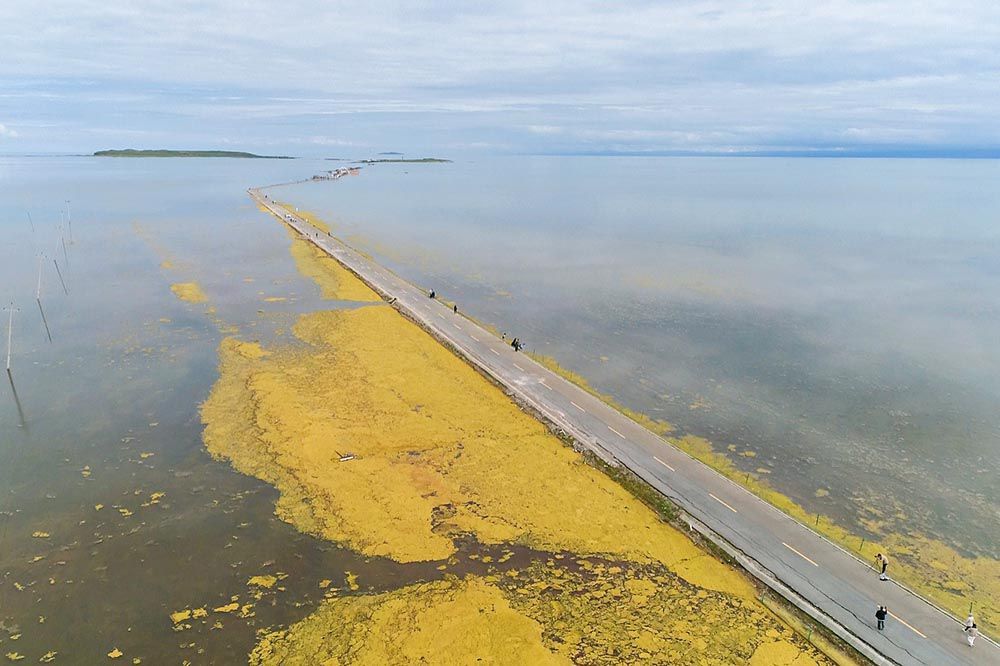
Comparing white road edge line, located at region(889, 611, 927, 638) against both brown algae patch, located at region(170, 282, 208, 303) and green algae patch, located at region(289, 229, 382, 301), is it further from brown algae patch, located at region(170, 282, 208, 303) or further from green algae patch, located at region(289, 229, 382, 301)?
brown algae patch, located at region(170, 282, 208, 303)

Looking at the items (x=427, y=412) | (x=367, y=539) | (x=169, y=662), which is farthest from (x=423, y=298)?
(x=169, y=662)

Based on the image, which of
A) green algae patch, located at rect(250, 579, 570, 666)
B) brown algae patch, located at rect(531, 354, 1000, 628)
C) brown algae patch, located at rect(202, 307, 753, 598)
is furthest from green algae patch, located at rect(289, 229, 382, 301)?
green algae patch, located at rect(250, 579, 570, 666)

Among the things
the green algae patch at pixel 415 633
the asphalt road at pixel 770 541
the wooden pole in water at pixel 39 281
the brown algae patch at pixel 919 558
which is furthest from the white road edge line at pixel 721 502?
the wooden pole in water at pixel 39 281

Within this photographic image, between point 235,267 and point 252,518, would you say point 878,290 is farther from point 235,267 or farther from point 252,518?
point 235,267

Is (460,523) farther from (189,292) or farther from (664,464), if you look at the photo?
(189,292)

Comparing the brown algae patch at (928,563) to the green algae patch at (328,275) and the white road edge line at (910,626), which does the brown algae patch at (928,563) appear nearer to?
the white road edge line at (910,626)

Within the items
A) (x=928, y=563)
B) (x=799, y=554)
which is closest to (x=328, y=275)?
(x=799, y=554)
